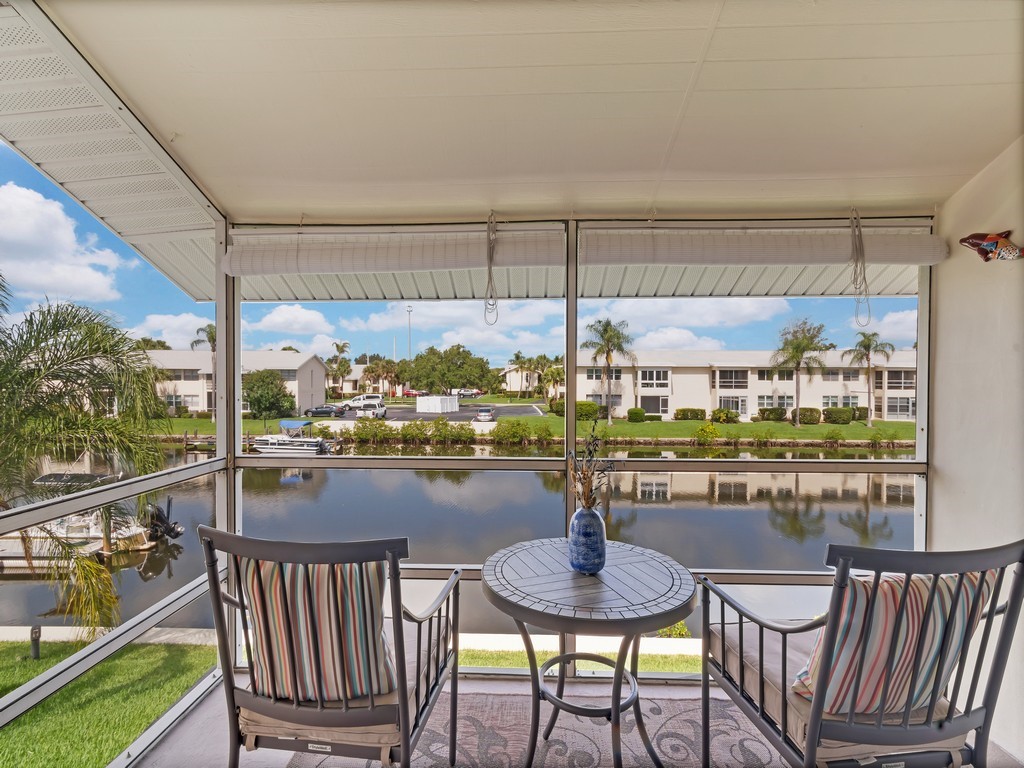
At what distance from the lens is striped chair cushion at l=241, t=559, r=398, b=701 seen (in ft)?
4.32

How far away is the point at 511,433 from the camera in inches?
110

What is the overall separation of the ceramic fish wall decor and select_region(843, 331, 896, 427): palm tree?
64 cm

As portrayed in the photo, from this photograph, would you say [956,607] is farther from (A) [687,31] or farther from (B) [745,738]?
(A) [687,31]

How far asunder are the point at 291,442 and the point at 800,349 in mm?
3079

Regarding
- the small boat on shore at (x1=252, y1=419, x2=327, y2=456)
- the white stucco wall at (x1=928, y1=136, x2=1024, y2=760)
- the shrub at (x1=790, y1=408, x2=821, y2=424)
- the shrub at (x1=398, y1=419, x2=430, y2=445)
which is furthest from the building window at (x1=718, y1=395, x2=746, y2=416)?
the small boat on shore at (x1=252, y1=419, x2=327, y2=456)

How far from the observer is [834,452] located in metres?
2.65

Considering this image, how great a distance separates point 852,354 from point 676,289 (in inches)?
42.6

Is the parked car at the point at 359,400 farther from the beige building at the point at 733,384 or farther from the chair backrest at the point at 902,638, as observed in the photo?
the chair backrest at the point at 902,638

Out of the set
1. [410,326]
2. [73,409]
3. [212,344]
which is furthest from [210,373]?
[410,326]

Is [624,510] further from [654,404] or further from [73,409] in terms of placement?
[73,409]

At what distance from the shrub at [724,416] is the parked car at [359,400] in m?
2.03

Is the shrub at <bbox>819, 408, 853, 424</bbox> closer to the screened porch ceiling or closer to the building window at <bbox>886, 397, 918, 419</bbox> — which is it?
the building window at <bbox>886, 397, 918, 419</bbox>

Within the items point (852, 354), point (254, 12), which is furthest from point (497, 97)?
point (852, 354)

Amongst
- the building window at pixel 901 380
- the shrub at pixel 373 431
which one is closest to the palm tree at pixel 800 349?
the building window at pixel 901 380
